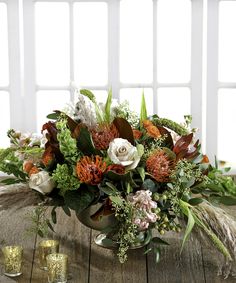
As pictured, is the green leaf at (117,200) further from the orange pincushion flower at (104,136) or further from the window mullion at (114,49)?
the window mullion at (114,49)

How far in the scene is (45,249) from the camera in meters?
2.36

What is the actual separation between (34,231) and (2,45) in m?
1.65

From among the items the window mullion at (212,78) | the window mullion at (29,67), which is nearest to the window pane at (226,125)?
the window mullion at (212,78)

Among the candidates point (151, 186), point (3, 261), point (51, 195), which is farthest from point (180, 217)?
point (3, 261)

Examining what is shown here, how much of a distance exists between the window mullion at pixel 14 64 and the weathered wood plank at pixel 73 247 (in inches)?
43.3

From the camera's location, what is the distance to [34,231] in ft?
8.30

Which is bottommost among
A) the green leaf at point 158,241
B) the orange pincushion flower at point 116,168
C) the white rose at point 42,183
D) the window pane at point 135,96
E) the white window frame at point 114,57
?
the green leaf at point 158,241

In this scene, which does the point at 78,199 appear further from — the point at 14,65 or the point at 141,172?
the point at 14,65

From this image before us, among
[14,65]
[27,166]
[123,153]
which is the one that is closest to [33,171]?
[27,166]

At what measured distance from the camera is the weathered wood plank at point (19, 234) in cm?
234

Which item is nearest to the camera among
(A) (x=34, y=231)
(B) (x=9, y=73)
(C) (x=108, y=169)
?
(C) (x=108, y=169)

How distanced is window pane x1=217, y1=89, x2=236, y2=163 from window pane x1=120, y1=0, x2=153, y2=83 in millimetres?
386

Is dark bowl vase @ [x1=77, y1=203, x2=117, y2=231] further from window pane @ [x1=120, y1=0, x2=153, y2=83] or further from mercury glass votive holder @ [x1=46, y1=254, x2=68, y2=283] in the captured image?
window pane @ [x1=120, y1=0, x2=153, y2=83]

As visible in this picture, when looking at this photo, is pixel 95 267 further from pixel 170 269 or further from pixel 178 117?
pixel 178 117
